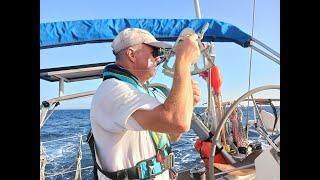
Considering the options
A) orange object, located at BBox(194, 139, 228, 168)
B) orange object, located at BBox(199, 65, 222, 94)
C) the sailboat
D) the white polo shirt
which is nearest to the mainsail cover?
the sailboat

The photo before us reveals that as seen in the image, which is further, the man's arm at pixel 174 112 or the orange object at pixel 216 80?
the orange object at pixel 216 80

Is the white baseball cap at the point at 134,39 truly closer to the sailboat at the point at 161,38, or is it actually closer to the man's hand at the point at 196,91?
the man's hand at the point at 196,91

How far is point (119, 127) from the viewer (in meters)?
0.89

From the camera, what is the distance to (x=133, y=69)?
105 centimetres

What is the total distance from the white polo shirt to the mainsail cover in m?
0.76

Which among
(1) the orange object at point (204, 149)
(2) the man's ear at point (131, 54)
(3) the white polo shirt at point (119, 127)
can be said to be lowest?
(1) the orange object at point (204, 149)

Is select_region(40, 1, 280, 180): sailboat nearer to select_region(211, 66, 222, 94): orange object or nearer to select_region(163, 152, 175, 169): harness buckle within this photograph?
select_region(211, 66, 222, 94): orange object

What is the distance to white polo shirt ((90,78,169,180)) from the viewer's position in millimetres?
880

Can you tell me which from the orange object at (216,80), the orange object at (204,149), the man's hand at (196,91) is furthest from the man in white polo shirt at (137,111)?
the orange object at (216,80)

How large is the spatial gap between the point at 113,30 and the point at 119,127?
0.90 metres

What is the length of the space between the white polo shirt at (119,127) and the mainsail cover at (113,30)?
2.51ft

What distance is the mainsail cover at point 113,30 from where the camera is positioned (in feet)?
5.29
